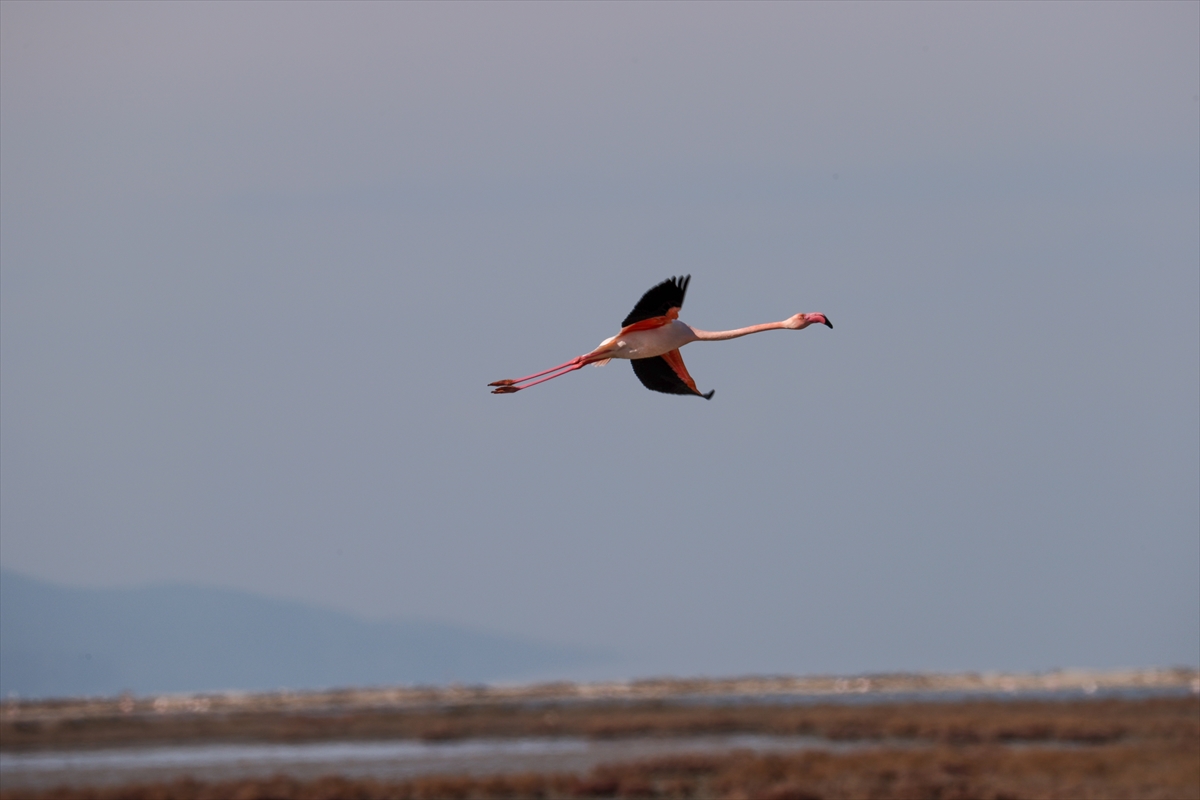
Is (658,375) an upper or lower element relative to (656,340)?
lower

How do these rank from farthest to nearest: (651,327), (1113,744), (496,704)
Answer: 1. (496,704)
2. (1113,744)
3. (651,327)

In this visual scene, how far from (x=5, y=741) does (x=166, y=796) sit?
2470cm

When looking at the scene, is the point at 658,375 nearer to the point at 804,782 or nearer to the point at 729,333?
the point at 729,333

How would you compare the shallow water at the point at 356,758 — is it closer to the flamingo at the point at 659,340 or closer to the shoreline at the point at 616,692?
the shoreline at the point at 616,692

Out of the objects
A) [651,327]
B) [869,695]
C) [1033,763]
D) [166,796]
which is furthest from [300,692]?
[651,327]

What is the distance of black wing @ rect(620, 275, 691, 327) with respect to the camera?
Result: 1817 centimetres

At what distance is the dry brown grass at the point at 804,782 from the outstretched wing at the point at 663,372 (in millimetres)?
29902

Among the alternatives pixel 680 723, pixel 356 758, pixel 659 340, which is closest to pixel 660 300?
pixel 659 340

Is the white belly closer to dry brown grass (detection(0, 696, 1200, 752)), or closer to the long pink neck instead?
the long pink neck

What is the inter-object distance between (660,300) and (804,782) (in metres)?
34.2

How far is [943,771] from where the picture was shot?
51.1m

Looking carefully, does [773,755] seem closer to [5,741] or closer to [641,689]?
[5,741]

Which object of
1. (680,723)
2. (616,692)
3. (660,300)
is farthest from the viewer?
(616,692)

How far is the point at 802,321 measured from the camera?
18.6 metres
